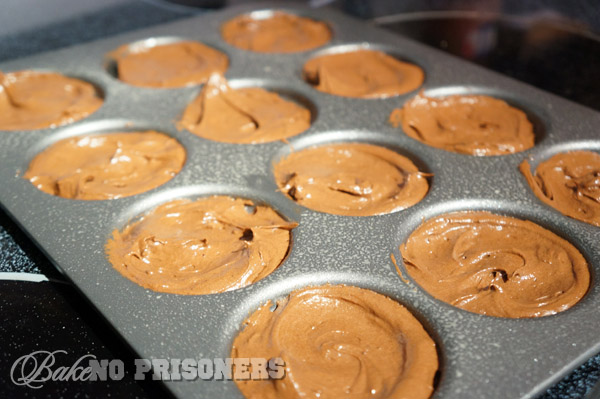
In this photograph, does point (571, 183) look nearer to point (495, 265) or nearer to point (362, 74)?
point (495, 265)

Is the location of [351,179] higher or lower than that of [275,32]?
lower

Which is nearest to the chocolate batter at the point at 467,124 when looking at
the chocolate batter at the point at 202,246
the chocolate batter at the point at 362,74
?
the chocolate batter at the point at 362,74

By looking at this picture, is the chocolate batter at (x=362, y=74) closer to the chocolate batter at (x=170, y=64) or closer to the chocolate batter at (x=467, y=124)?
the chocolate batter at (x=467, y=124)

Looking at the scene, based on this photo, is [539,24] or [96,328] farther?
[539,24]

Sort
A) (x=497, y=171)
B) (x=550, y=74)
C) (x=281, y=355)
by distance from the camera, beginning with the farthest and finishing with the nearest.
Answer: (x=550, y=74), (x=497, y=171), (x=281, y=355)

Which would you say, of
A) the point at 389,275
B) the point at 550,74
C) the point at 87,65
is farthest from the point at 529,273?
the point at 87,65

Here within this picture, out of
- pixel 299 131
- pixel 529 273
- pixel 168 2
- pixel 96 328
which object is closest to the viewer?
pixel 96 328

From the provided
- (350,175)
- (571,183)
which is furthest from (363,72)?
(571,183)

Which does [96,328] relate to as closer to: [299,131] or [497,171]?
[299,131]
